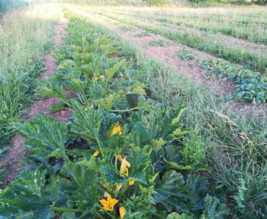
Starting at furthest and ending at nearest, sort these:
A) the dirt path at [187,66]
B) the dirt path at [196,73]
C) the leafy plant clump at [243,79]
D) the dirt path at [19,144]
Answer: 1. the dirt path at [187,66]
2. the leafy plant clump at [243,79]
3. the dirt path at [196,73]
4. the dirt path at [19,144]

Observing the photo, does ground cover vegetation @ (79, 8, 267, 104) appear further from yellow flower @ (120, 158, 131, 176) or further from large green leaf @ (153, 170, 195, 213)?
yellow flower @ (120, 158, 131, 176)

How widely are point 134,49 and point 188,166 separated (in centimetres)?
403

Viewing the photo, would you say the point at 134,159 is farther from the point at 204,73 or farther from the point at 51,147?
the point at 204,73

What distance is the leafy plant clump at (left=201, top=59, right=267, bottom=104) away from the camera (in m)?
3.22

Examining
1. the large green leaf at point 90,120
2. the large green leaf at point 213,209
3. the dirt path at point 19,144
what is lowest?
the dirt path at point 19,144

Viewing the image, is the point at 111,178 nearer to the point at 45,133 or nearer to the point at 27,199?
the point at 27,199

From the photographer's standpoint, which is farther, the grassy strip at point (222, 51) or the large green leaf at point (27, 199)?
the grassy strip at point (222, 51)

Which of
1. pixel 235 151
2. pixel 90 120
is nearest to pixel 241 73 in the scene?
pixel 235 151

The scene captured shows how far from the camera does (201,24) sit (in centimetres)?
1045

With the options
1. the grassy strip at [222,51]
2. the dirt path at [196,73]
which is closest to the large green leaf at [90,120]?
the dirt path at [196,73]

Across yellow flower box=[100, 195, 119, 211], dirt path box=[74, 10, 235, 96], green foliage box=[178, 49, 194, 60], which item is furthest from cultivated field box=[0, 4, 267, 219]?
green foliage box=[178, 49, 194, 60]

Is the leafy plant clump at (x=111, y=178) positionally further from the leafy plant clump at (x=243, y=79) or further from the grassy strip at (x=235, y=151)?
the leafy plant clump at (x=243, y=79)

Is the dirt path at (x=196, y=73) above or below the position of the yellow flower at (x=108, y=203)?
below

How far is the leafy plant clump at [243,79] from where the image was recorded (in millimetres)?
3219
